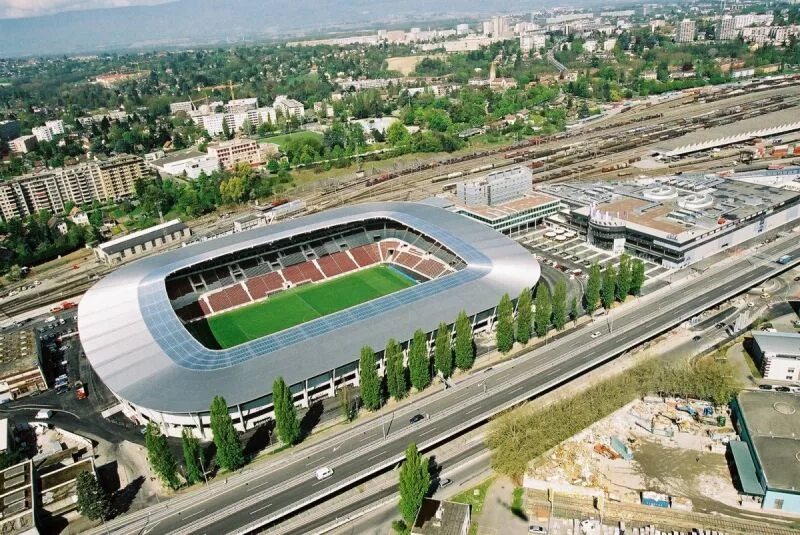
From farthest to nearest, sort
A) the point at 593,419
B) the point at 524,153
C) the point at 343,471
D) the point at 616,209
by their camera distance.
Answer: the point at 524,153, the point at 616,209, the point at 593,419, the point at 343,471

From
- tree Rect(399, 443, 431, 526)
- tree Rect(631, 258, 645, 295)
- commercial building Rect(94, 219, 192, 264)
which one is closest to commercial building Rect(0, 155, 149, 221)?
commercial building Rect(94, 219, 192, 264)

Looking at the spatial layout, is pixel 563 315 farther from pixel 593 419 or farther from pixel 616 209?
pixel 616 209

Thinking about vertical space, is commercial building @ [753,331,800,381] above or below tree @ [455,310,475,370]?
below

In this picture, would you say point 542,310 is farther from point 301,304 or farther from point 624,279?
point 301,304

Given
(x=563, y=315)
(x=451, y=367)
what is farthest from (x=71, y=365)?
(x=563, y=315)

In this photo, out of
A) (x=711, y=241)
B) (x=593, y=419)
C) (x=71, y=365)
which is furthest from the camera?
(x=711, y=241)

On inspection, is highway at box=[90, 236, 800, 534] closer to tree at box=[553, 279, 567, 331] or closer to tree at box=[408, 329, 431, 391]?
tree at box=[408, 329, 431, 391]

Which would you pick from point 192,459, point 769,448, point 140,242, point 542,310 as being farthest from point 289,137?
point 769,448

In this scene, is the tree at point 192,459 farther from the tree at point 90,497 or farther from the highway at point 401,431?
the tree at point 90,497
